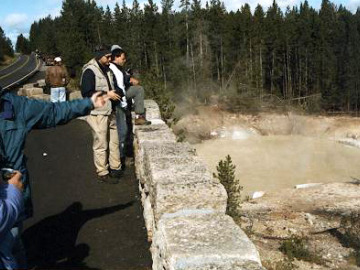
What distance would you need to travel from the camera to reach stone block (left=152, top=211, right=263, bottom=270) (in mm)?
2975

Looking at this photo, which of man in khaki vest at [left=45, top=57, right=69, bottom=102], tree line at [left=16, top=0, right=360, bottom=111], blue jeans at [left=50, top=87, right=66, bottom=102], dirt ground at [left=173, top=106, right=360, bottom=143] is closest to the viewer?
man in khaki vest at [left=45, top=57, right=69, bottom=102]

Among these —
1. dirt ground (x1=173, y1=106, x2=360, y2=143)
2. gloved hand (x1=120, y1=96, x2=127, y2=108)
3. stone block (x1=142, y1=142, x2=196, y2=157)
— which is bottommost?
dirt ground (x1=173, y1=106, x2=360, y2=143)

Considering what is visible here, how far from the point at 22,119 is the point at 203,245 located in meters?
1.83

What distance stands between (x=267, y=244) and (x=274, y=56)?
5787 cm

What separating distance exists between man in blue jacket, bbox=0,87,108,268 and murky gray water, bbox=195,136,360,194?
979 inches

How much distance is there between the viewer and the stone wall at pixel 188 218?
3018mm

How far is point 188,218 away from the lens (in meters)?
3.66

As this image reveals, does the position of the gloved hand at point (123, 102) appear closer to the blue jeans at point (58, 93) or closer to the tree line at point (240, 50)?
the blue jeans at point (58, 93)

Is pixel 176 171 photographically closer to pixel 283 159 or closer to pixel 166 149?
pixel 166 149

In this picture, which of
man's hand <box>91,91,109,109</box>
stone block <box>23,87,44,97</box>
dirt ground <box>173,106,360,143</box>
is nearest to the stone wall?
man's hand <box>91,91,109,109</box>

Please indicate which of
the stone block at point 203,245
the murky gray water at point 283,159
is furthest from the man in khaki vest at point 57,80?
the murky gray water at point 283,159

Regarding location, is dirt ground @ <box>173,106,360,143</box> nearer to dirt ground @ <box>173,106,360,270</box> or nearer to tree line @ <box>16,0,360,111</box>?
dirt ground @ <box>173,106,360,270</box>

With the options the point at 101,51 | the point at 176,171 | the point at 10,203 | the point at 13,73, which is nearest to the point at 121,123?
the point at 101,51

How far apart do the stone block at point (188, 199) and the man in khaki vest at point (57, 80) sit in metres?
9.01
